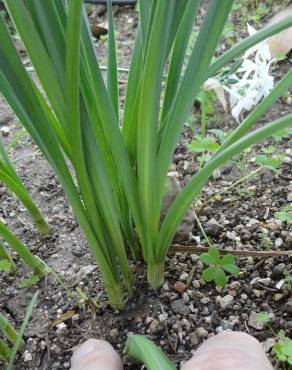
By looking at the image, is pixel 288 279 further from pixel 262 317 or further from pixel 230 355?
pixel 230 355

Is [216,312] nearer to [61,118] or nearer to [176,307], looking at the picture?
[176,307]

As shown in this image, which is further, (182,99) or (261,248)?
(261,248)

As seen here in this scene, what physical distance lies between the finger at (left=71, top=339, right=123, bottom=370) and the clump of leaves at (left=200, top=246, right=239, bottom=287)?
207mm

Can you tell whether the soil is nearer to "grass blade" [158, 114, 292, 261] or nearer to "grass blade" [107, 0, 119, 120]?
"grass blade" [158, 114, 292, 261]

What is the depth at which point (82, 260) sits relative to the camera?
1079 mm

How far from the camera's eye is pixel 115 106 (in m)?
0.88

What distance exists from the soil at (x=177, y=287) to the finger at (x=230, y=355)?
119 mm

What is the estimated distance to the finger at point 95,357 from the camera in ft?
2.65

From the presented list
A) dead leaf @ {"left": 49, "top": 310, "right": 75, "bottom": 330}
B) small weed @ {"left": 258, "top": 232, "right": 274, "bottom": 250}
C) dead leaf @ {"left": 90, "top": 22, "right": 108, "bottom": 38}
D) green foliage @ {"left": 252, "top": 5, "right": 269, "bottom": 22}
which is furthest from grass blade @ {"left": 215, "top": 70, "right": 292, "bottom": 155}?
dead leaf @ {"left": 90, "top": 22, "right": 108, "bottom": 38}

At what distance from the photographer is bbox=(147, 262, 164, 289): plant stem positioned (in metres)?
0.93

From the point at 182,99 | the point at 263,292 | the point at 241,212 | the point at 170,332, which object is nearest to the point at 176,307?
the point at 170,332

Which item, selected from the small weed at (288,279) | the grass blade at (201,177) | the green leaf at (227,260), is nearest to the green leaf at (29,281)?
the grass blade at (201,177)

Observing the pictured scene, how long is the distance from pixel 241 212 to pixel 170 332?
0.34 m

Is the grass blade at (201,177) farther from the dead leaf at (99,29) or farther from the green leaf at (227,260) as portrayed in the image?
the dead leaf at (99,29)
